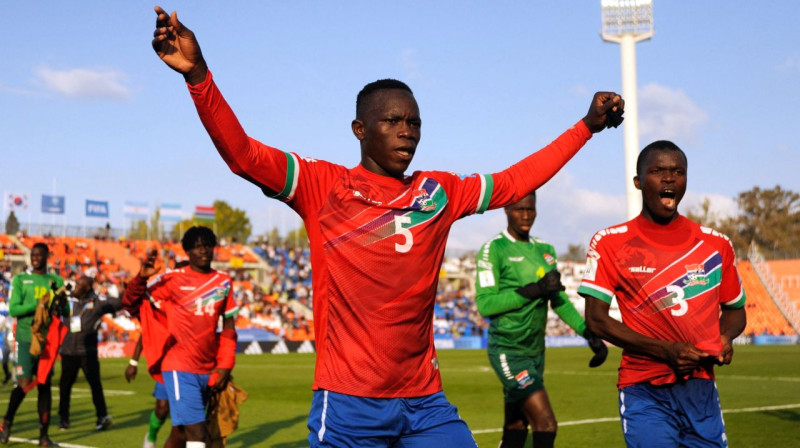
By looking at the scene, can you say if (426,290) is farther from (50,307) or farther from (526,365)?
(50,307)

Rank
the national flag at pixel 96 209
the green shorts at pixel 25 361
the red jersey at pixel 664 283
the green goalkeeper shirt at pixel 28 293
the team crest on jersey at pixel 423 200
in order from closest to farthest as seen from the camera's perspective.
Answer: the team crest on jersey at pixel 423 200 < the red jersey at pixel 664 283 < the green shorts at pixel 25 361 < the green goalkeeper shirt at pixel 28 293 < the national flag at pixel 96 209

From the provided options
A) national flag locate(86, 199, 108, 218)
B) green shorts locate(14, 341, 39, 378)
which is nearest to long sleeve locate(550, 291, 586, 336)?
green shorts locate(14, 341, 39, 378)

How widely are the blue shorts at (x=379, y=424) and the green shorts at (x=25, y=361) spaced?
10.2m

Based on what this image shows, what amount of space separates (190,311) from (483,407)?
26.2 feet

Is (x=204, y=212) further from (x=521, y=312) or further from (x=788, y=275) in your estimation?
(x=521, y=312)

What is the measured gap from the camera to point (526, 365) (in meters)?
8.60

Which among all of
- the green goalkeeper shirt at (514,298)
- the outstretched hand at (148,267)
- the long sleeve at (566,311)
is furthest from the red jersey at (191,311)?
the long sleeve at (566,311)

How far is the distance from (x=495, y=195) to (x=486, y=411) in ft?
35.8

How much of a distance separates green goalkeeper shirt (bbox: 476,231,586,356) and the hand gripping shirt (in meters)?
2.49

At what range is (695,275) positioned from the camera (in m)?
5.36

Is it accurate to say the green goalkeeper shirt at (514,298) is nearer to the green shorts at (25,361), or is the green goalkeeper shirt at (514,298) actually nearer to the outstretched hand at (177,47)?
the outstretched hand at (177,47)

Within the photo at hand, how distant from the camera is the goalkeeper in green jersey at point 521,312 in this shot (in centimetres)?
841

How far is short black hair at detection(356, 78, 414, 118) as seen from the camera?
438 centimetres

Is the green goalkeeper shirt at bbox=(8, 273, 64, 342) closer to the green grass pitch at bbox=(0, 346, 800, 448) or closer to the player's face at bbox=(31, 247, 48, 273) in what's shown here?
the player's face at bbox=(31, 247, 48, 273)
